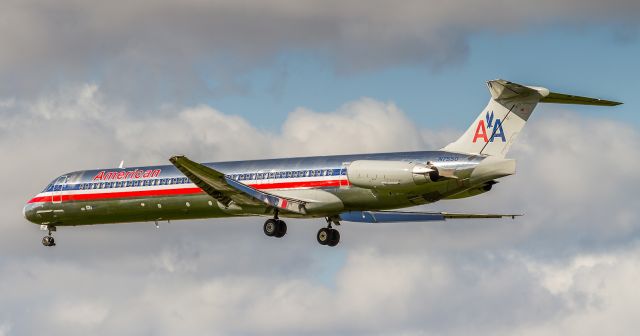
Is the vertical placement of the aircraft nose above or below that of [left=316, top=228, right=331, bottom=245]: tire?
above

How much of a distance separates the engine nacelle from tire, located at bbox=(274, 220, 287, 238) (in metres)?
4.73

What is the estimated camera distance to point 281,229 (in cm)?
6378

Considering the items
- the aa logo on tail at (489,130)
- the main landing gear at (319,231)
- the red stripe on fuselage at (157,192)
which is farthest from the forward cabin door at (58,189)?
the aa logo on tail at (489,130)

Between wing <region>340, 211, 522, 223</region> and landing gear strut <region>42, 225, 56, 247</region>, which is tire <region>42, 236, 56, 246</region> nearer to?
landing gear strut <region>42, 225, 56, 247</region>

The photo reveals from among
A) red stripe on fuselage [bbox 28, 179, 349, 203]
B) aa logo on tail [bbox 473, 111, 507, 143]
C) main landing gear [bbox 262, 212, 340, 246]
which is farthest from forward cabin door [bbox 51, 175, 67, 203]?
aa logo on tail [bbox 473, 111, 507, 143]

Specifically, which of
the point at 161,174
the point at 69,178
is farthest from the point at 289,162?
the point at 69,178

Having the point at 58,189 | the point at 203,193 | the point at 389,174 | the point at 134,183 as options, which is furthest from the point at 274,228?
the point at 58,189

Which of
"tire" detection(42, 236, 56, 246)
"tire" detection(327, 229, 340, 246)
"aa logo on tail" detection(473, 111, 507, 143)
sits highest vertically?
"tire" detection(42, 236, 56, 246)

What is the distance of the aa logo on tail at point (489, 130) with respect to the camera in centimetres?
5925

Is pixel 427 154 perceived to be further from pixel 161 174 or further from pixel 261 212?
pixel 161 174

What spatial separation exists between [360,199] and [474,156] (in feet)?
17.3

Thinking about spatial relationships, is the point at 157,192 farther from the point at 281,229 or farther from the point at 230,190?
the point at 281,229

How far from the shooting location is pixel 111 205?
224ft

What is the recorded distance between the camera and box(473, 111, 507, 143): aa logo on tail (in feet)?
194
